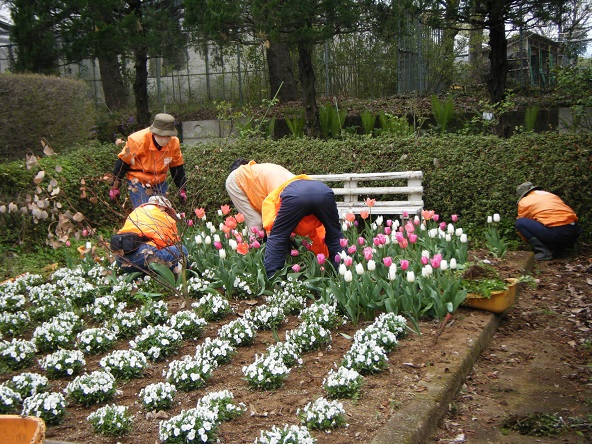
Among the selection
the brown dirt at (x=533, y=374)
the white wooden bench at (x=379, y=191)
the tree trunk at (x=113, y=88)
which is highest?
the tree trunk at (x=113, y=88)

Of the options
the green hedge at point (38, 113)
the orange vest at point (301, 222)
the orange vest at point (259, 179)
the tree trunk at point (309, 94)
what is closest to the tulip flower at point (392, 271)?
the orange vest at point (301, 222)

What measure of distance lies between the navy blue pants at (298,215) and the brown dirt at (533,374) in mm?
1579

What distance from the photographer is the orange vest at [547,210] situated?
713cm

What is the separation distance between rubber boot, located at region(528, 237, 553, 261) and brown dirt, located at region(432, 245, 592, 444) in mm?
768

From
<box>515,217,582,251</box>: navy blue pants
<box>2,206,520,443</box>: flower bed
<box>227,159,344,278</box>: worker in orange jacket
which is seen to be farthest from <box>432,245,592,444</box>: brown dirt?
<box>227,159,344,278</box>: worker in orange jacket

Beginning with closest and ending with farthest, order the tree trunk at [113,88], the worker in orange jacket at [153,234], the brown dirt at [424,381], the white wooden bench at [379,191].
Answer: the brown dirt at [424,381], the worker in orange jacket at [153,234], the white wooden bench at [379,191], the tree trunk at [113,88]

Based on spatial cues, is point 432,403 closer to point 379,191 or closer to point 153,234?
point 153,234

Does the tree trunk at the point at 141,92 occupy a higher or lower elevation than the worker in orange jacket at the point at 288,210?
higher

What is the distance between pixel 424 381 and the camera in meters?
4.04

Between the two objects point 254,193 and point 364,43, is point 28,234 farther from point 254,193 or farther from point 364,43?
point 364,43

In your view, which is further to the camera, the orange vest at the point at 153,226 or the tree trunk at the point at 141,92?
the tree trunk at the point at 141,92

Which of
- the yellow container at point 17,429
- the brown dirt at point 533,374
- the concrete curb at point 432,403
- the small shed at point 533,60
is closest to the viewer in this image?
the yellow container at point 17,429

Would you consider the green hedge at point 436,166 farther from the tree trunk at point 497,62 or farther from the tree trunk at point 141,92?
the tree trunk at point 141,92

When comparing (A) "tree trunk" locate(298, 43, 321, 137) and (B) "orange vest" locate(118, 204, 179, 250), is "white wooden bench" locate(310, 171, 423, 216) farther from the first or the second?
(A) "tree trunk" locate(298, 43, 321, 137)
